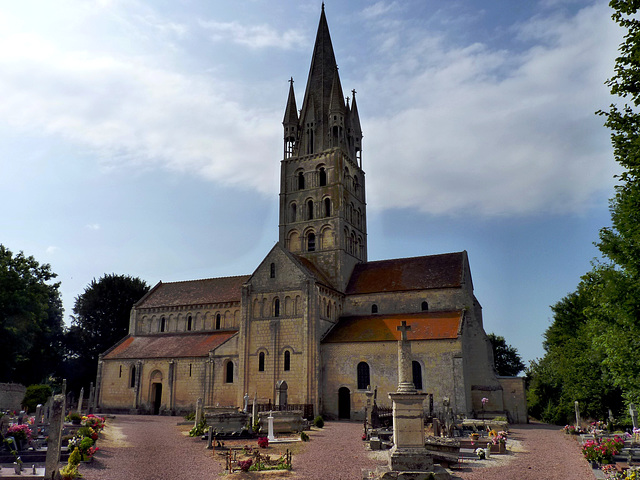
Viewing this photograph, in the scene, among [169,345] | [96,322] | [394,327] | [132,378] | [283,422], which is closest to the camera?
[283,422]

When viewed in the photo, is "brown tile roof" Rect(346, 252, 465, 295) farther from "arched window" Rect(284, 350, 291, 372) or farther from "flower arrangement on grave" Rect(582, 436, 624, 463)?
"flower arrangement on grave" Rect(582, 436, 624, 463)

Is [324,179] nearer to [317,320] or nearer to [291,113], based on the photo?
[291,113]

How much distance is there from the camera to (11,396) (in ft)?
125

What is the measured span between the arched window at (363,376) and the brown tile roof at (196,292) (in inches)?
558

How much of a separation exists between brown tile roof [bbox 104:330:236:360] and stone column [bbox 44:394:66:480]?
28.2 meters

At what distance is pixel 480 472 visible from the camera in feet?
51.4

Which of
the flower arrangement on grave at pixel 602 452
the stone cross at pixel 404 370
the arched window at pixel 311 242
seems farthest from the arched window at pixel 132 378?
the flower arrangement on grave at pixel 602 452

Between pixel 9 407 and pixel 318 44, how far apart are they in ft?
148

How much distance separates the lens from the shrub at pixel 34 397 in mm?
36875

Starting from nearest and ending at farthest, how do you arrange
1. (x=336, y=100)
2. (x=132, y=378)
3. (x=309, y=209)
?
(x=132, y=378) → (x=309, y=209) → (x=336, y=100)

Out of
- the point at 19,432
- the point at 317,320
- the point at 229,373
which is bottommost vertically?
the point at 19,432

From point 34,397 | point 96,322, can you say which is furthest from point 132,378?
point 96,322

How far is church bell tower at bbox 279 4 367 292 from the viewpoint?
4603 cm

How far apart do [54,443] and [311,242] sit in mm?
35376
